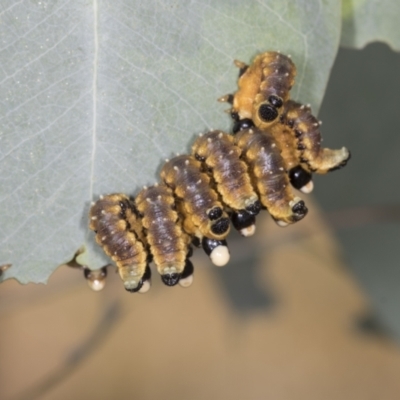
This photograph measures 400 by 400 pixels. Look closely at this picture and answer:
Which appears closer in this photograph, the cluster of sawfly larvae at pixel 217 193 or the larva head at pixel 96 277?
the cluster of sawfly larvae at pixel 217 193

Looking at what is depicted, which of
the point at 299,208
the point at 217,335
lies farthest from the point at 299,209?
the point at 217,335

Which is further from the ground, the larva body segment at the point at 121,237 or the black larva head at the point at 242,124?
the black larva head at the point at 242,124

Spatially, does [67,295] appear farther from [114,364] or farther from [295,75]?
[295,75]

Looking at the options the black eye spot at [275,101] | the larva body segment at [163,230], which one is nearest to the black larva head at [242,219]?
the larva body segment at [163,230]

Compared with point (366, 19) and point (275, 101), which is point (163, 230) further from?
point (366, 19)

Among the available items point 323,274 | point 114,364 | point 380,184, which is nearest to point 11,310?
point 114,364

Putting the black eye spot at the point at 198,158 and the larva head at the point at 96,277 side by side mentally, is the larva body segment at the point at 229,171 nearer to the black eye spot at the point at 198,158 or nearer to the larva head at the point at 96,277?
the black eye spot at the point at 198,158
